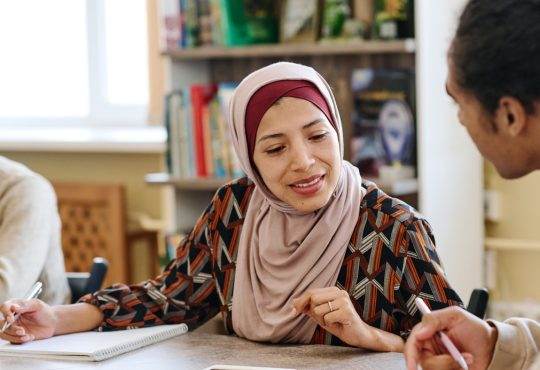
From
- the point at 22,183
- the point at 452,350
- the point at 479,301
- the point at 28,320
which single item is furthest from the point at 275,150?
the point at 22,183

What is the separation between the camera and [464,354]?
1.49 meters

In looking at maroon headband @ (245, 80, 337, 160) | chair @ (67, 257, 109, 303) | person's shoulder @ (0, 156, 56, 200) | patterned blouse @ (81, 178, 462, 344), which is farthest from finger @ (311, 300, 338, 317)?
person's shoulder @ (0, 156, 56, 200)

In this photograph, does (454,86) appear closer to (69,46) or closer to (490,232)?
(490,232)

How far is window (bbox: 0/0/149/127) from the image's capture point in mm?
4773

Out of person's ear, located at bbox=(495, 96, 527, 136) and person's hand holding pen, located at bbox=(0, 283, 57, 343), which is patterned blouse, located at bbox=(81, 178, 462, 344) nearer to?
person's hand holding pen, located at bbox=(0, 283, 57, 343)

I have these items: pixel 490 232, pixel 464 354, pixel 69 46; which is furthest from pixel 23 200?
pixel 69 46

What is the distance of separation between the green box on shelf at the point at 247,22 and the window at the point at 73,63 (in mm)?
1150

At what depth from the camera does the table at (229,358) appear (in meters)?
1.74

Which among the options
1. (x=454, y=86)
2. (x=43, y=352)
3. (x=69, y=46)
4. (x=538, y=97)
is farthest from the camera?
(x=69, y=46)

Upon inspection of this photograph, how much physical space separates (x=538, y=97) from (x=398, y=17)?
208 centimetres

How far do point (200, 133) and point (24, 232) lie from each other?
53.4 inches

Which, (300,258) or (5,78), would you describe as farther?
(5,78)

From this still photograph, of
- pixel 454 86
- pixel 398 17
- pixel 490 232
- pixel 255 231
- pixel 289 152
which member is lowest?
pixel 490 232

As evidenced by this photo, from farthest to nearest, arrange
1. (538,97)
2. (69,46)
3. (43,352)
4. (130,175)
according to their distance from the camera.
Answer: (69,46), (130,175), (43,352), (538,97)
